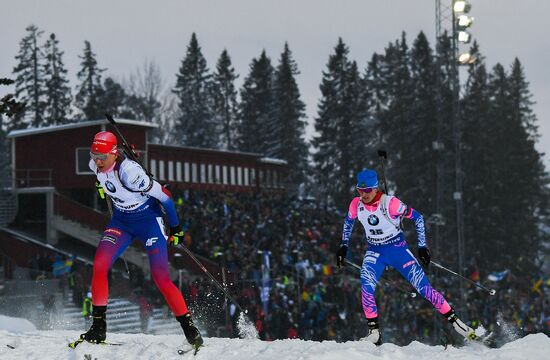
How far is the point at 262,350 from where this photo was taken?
24.1 feet

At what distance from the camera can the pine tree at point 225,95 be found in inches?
2908

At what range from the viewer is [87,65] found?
202ft

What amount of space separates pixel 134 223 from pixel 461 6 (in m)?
17.5

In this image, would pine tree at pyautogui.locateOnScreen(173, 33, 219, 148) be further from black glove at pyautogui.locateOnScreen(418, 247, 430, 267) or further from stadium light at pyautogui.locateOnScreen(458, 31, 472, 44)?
black glove at pyautogui.locateOnScreen(418, 247, 430, 267)

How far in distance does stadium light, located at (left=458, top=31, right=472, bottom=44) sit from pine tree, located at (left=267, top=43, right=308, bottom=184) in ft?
115

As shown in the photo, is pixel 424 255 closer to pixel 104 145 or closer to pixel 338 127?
pixel 104 145

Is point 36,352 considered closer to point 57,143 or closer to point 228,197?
point 228,197

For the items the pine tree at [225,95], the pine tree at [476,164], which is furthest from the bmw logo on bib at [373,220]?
the pine tree at [225,95]

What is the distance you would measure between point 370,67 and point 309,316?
58.3 metres

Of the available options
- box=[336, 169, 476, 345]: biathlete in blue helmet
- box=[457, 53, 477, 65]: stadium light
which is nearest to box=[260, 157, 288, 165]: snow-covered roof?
box=[457, 53, 477, 65]: stadium light

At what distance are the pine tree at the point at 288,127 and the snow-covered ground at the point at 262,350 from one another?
163 feet

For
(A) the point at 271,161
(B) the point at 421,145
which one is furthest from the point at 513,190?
(A) the point at 271,161

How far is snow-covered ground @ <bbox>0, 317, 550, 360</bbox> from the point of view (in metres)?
6.77

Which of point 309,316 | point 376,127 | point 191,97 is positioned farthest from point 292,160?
point 309,316
